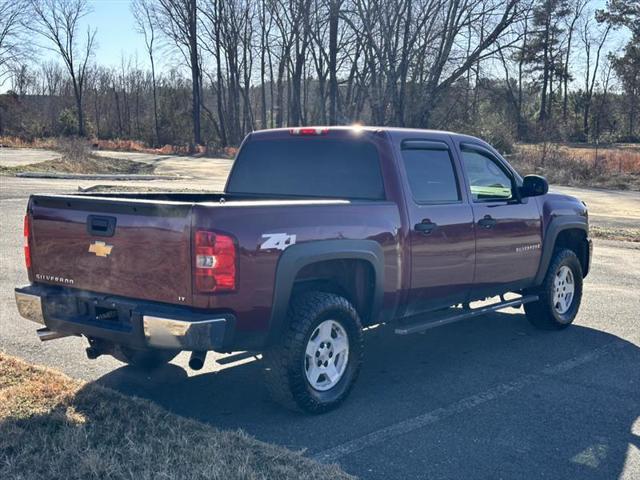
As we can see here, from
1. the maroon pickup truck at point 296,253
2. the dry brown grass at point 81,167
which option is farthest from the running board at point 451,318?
the dry brown grass at point 81,167

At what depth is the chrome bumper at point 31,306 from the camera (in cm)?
475

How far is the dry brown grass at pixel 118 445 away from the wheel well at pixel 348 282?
1.21 meters

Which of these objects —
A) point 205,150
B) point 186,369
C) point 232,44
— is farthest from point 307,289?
point 232,44

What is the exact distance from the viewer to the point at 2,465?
3668 millimetres

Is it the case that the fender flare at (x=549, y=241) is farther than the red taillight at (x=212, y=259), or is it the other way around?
the fender flare at (x=549, y=241)

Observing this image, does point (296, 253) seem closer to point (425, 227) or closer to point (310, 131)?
point (425, 227)

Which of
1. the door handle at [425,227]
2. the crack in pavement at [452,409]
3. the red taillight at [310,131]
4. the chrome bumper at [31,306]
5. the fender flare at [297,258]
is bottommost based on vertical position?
the crack in pavement at [452,409]

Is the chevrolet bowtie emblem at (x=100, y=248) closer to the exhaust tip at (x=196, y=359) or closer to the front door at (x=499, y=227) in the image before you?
the exhaust tip at (x=196, y=359)

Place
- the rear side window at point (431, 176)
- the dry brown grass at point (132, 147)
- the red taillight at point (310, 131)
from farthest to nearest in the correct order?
the dry brown grass at point (132, 147), the red taillight at point (310, 131), the rear side window at point (431, 176)

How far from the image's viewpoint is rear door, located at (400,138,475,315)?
5.46 m

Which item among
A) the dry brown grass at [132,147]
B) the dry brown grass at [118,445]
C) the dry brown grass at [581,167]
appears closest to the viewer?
the dry brown grass at [118,445]

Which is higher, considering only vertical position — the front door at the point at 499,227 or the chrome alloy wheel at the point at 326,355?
the front door at the point at 499,227

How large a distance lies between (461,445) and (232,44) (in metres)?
56.7

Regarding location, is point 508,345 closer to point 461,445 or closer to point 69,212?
point 461,445
